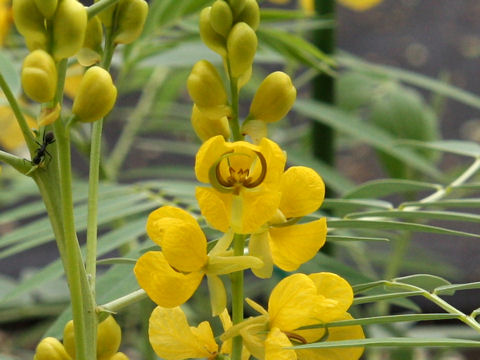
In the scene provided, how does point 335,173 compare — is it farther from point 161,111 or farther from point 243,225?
point 243,225

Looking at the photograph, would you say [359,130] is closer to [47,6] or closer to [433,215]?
[433,215]

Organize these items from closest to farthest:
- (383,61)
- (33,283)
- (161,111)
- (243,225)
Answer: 1. (243,225)
2. (33,283)
3. (161,111)
4. (383,61)

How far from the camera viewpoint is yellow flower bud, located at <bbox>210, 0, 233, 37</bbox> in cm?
23

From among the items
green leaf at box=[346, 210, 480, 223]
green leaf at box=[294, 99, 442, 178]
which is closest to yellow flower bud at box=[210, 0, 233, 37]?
green leaf at box=[346, 210, 480, 223]

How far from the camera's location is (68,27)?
21cm

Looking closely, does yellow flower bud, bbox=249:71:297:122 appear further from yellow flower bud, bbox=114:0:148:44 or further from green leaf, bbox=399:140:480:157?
green leaf, bbox=399:140:480:157

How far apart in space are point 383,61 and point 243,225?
4.97ft

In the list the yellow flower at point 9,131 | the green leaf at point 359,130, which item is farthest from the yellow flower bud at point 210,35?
the yellow flower at point 9,131

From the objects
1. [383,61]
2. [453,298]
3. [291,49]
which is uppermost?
[383,61]

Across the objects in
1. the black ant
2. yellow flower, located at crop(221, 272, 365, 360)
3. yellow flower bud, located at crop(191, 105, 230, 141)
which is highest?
yellow flower bud, located at crop(191, 105, 230, 141)

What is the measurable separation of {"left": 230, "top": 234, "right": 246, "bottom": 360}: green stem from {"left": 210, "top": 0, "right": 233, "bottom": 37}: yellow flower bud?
0.06 metres

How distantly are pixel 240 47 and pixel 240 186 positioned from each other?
41 millimetres

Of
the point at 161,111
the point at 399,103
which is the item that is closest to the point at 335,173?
the point at 399,103

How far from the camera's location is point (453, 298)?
139cm
